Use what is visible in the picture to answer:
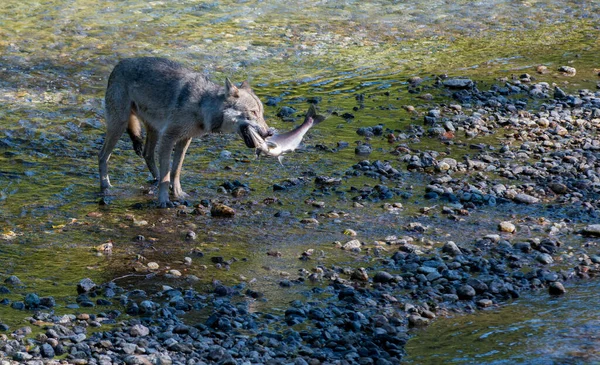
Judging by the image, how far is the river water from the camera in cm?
796

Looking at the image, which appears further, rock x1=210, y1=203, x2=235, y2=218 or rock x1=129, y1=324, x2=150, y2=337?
rock x1=210, y1=203, x2=235, y2=218

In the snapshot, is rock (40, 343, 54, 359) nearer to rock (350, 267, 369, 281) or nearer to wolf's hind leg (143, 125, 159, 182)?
rock (350, 267, 369, 281)

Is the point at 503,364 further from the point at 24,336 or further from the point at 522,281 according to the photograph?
the point at 24,336

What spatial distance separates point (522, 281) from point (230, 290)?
2.78m

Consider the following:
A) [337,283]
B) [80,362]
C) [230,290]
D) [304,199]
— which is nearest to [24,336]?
[80,362]

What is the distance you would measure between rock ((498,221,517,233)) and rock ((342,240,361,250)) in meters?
1.66

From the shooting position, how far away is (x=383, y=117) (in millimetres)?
13438

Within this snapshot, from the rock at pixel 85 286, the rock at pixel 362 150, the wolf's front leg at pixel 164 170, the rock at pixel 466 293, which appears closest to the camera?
the rock at pixel 85 286

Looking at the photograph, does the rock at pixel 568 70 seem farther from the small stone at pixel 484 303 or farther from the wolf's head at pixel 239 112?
the small stone at pixel 484 303

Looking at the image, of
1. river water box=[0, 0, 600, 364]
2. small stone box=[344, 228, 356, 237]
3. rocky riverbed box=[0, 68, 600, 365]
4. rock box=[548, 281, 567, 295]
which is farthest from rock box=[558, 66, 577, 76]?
rock box=[548, 281, 567, 295]

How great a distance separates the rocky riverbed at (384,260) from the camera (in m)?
6.88

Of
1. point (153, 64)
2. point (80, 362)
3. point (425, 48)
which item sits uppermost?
point (153, 64)

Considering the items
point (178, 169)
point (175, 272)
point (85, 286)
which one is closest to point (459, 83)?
point (178, 169)

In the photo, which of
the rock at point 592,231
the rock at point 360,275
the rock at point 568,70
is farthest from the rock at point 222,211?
the rock at point 568,70
